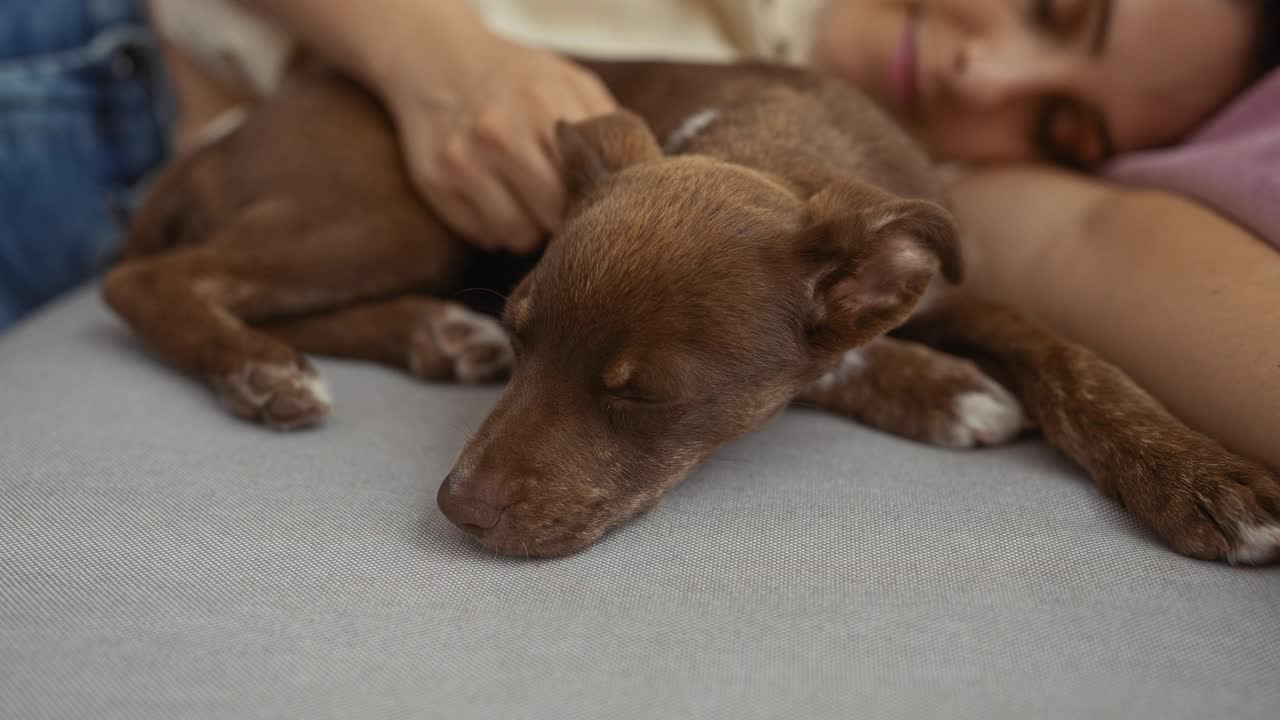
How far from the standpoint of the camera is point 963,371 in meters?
2.68

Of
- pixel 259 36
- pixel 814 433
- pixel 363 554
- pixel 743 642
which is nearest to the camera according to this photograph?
pixel 743 642

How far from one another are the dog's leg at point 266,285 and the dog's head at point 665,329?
2.45ft

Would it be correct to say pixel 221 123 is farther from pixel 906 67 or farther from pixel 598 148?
pixel 906 67

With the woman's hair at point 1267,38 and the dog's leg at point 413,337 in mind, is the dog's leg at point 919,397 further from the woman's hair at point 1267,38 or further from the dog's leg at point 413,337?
the woman's hair at point 1267,38

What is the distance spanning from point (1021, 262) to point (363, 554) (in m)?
2.24

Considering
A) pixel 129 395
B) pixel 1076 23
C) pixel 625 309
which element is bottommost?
pixel 129 395

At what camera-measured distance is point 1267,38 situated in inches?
134

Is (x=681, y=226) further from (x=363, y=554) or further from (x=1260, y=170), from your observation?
(x=1260, y=170)

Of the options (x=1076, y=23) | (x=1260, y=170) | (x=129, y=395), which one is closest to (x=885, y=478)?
(x=1260, y=170)

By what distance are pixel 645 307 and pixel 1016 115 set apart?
8.03 ft

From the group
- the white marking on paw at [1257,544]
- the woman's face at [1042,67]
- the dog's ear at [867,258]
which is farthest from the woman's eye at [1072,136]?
the white marking on paw at [1257,544]

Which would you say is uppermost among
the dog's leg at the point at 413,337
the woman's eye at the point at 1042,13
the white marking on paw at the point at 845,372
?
the woman's eye at the point at 1042,13

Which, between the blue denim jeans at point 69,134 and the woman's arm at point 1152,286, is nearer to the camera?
the woman's arm at point 1152,286

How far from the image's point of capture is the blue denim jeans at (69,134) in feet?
11.3
